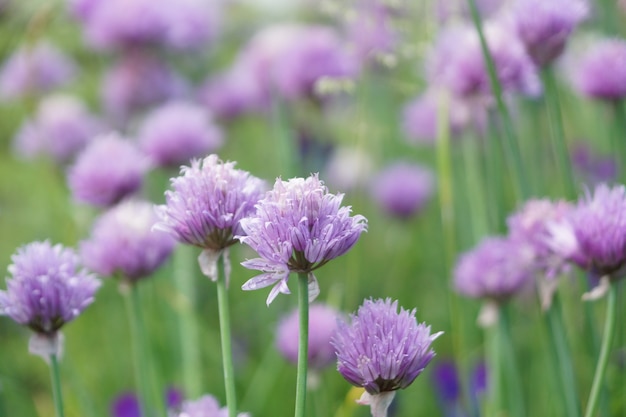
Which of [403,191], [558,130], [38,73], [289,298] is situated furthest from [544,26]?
[38,73]

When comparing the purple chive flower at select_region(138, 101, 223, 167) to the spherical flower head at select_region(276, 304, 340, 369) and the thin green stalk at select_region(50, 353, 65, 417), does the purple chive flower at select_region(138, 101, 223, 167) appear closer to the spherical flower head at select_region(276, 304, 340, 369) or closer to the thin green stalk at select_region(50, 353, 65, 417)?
the spherical flower head at select_region(276, 304, 340, 369)

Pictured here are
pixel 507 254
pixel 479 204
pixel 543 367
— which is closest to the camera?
pixel 507 254

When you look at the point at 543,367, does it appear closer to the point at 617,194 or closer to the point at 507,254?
the point at 507,254

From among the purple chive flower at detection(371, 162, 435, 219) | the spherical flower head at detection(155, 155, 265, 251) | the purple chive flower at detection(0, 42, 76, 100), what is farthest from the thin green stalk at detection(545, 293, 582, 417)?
the purple chive flower at detection(0, 42, 76, 100)

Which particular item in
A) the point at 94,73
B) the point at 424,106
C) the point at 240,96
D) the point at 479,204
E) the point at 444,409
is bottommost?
the point at 444,409

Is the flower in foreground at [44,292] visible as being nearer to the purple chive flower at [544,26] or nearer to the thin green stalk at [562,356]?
the thin green stalk at [562,356]

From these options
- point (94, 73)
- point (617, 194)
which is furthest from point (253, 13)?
point (617, 194)
